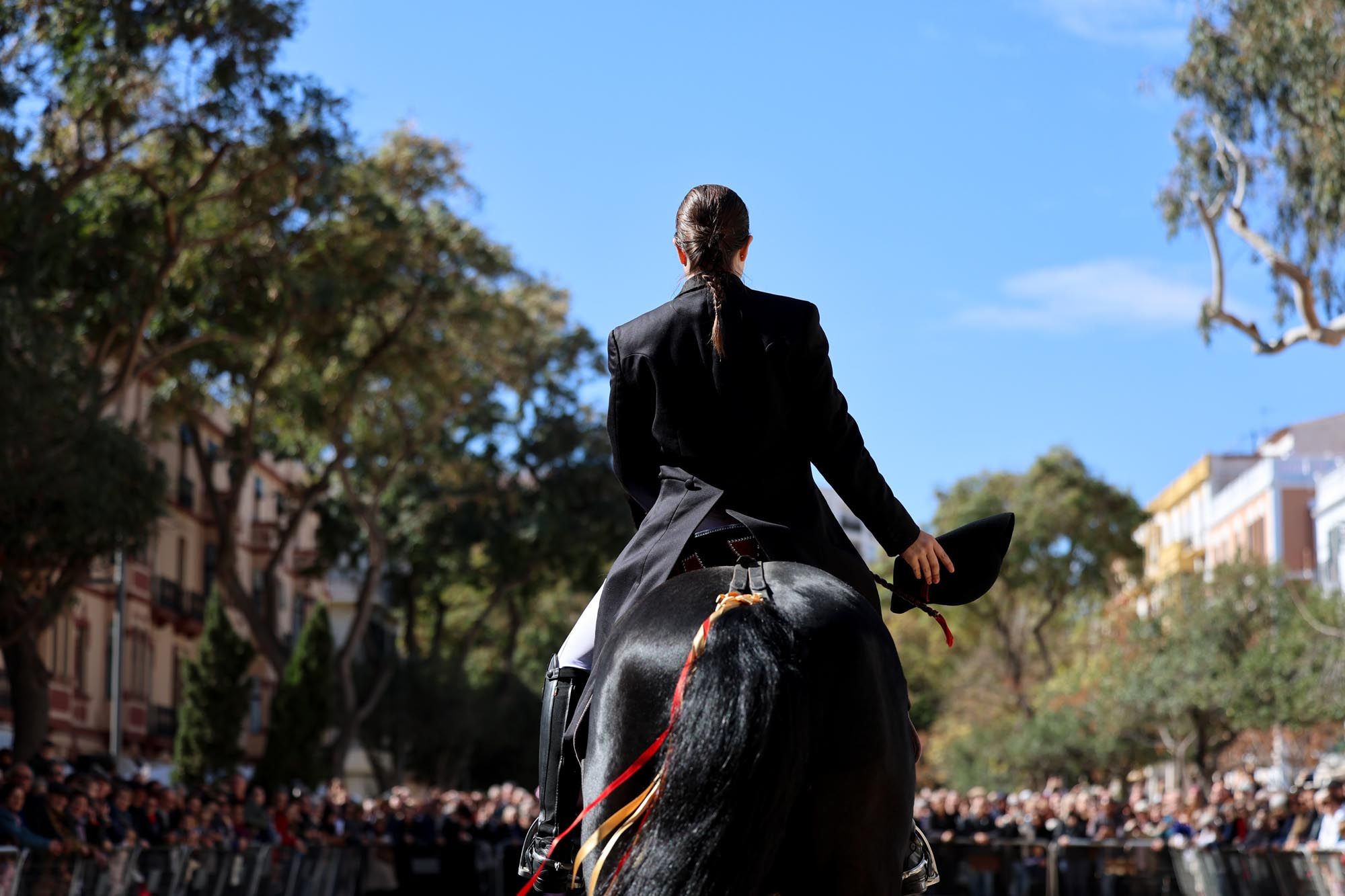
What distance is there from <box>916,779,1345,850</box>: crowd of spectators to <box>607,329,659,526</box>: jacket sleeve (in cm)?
1548

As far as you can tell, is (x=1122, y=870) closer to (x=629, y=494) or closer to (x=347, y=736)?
(x=347, y=736)

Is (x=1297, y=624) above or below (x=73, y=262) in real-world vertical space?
below

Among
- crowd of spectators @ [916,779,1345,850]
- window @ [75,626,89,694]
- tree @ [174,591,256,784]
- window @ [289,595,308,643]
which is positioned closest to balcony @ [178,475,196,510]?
window @ [75,626,89,694]

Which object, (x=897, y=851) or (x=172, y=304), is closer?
(x=897, y=851)

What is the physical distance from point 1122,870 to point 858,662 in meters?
20.9

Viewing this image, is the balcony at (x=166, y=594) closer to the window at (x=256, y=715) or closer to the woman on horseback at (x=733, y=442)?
the window at (x=256, y=715)

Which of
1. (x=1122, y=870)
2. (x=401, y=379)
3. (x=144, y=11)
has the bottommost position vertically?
(x=1122, y=870)

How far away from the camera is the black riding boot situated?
16.3 ft

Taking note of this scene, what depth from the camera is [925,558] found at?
15.9 ft

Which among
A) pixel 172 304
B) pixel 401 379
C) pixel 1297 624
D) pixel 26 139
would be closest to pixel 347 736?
pixel 401 379

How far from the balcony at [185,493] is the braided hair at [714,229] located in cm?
4984

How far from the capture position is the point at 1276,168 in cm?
2428

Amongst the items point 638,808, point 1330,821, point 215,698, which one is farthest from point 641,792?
point 215,698

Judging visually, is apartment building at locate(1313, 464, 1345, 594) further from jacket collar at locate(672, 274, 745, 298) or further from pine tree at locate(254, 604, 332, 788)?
jacket collar at locate(672, 274, 745, 298)
